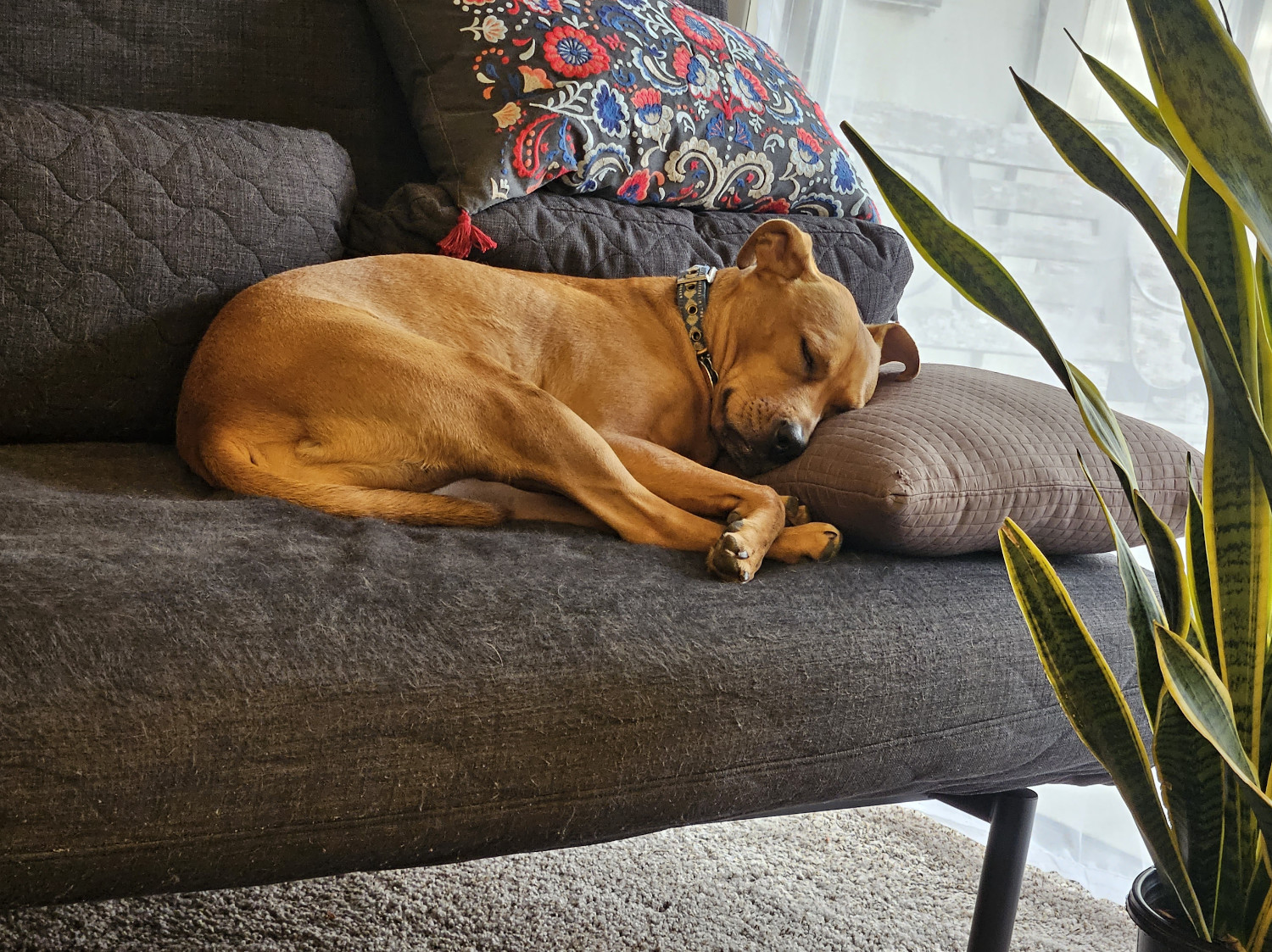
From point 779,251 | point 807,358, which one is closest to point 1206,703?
point 807,358

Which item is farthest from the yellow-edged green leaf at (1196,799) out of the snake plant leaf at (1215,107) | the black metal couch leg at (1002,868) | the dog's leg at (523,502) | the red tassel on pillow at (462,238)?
the red tassel on pillow at (462,238)

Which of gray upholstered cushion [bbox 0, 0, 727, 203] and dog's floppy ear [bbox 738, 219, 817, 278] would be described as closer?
gray upholstered cushion [bbox 0, 0, 727, 203]

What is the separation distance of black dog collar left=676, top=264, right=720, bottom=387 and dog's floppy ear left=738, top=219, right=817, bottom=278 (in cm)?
9

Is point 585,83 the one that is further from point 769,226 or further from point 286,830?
point 286,830

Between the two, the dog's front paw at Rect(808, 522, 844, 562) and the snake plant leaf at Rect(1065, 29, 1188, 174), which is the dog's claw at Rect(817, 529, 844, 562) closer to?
the dog's front paw at Rect(808, 522, 844, 562)

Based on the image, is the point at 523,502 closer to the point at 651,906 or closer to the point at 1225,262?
the point at 651,906

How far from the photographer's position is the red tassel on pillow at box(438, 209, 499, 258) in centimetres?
190

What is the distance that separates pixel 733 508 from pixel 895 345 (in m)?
0.72

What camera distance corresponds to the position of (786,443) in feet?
5.87

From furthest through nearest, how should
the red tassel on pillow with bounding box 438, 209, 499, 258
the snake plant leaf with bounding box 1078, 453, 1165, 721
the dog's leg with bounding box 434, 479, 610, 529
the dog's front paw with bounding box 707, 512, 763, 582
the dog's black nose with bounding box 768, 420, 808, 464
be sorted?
the red tassel on pillow with bounding box 438, 209, 499, 258, the dog's black nose with bounding box 768, 420, 808, 464, the dog's leg with bounding box 434, 479, 610, 529, the dog's front paw with bounding box 707, 512, 763, 582, the snake plant leaf with bounding box 1078, 453, 1165, 721

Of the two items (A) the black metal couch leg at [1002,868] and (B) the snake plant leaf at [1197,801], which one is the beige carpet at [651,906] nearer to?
(A) the black metal couch leg at [1002,868]

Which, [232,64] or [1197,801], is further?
[232,64]

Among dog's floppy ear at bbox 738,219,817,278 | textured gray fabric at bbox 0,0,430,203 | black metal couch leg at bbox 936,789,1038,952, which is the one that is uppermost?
textured gray fabric at bbox 0,0,430,203

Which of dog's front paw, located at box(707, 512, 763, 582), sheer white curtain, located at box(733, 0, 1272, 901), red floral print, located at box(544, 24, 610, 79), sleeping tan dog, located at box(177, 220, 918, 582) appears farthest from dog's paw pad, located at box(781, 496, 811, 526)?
sheer white curtain, located at box(733, 0, 1272, 901)
